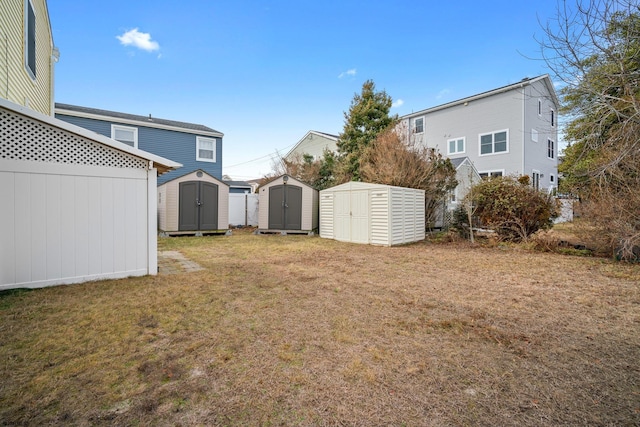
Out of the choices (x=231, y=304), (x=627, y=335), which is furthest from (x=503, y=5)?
(x=231, y=304)

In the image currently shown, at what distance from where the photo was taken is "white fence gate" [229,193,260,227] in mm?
16453

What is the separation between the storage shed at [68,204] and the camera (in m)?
4.09

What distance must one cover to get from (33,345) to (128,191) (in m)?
2.84

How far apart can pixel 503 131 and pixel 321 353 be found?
1862cm

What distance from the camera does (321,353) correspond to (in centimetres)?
256

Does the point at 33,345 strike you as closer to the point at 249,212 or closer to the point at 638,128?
the point at 638,128

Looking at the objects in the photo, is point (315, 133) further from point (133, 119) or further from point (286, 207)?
point (286, 207)

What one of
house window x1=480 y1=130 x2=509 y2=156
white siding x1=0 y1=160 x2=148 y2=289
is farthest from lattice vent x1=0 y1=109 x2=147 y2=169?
house window x1=480 y1=130 x2=509 y2=156

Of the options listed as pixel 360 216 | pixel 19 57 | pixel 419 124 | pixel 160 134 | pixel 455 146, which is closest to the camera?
pixel 19 57

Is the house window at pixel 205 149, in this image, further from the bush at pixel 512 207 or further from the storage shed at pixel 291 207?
the bush at pixel 512 207

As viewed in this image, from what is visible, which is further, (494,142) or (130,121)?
(494,142)

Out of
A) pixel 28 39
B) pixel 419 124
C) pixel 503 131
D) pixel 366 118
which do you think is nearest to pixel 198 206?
pixel 28 39

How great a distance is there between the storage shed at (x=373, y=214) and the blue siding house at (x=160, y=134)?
7.93 meters

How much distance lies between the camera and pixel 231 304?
3.83 meters
